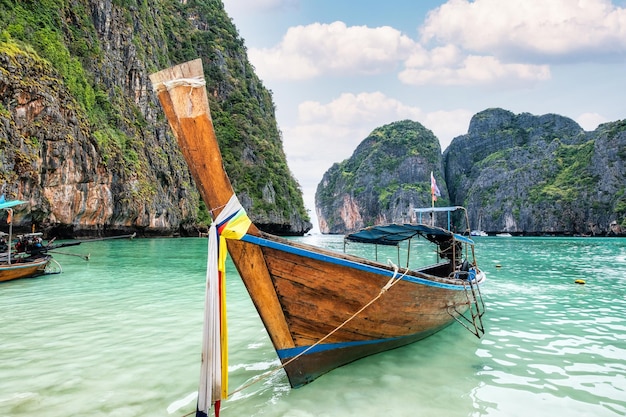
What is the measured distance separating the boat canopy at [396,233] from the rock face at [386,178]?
92.0 meters

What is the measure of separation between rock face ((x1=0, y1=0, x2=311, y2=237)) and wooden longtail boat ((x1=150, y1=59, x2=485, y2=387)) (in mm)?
15698

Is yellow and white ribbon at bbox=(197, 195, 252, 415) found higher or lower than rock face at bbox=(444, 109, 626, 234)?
lower

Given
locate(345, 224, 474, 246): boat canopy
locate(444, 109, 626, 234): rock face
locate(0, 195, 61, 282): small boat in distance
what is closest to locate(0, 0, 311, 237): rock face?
locate(0, 195, 61, 282): small boat in distance

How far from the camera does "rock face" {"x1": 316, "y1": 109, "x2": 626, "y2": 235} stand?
67.2m

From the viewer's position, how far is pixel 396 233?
7.18 m

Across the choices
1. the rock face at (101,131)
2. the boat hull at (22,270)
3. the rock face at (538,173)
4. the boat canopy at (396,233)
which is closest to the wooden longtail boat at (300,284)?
the boat canopy at (396,233)

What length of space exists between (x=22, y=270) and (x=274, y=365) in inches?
397

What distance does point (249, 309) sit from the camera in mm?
7762

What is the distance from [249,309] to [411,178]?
109851 mm

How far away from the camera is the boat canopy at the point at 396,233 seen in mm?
6487

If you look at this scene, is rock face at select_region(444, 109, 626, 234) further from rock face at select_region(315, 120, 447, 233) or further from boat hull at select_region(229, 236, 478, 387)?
boat hull at select_region(229, 236, 478, 387)

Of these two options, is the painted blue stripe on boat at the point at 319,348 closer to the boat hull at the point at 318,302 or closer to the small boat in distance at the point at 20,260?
the boat hull at the point at 318,302

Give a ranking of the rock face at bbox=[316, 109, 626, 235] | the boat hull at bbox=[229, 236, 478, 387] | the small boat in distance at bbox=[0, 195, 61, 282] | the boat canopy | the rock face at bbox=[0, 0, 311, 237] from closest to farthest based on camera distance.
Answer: the boat hull at bbox=[229, 236, 478, 387] → the boat canopy → the small boat in distance at bbox=[0, 195, 61, 282] → the rock face at bbox=[0, 0, 311, 237] → the rock face at bbox=[316, 109, 626, 235]

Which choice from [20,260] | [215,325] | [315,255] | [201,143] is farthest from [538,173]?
[215,325]
